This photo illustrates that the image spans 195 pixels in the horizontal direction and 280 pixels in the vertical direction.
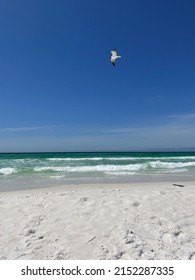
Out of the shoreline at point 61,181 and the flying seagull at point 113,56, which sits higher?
the flying seagull at point 113,56

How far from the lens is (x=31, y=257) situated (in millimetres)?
3129

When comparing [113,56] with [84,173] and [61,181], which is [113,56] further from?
[84,173]

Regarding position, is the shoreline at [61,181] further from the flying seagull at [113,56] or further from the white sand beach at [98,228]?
the flying seagull at [113,56]

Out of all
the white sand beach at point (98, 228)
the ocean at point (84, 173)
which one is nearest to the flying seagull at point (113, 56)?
the white sand beach at point (98, 228)

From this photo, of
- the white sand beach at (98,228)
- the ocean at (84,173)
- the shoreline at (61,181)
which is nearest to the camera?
the white sand beach at (98,228)

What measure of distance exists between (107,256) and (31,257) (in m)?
1.03

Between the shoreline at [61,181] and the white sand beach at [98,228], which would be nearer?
the white sand beach at [98,228]

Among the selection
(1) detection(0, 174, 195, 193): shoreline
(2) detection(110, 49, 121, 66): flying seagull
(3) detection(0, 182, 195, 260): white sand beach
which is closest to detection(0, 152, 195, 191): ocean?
(1) detection(0, 174, 195, 193): shoreline

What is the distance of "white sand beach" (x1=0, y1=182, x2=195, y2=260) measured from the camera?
3.22 m

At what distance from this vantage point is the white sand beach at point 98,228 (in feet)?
10.6

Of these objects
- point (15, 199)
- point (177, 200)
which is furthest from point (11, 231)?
point (177, 200)

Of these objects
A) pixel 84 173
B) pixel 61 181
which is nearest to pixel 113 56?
pixel 61 181

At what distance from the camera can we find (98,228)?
13.1 ft

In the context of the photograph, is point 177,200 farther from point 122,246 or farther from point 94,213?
point 122,246
